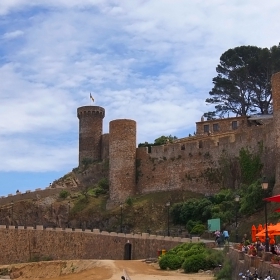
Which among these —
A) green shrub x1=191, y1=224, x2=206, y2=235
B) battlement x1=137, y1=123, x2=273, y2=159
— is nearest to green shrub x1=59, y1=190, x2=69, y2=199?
A: battlement x1=137, y1=123, x2=273, y2=159

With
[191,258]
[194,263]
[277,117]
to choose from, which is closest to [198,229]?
[277,117]

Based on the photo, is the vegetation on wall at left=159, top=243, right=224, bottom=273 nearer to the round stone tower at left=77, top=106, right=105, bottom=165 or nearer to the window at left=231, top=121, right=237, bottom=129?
the window at left=231, top=121, right=237, bottom=129

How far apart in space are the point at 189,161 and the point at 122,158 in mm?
7258

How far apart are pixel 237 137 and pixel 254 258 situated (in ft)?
95.1

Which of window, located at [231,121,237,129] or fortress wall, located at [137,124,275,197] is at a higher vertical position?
window, located at [231,121,237,129]

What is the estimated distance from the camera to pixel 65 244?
170ft

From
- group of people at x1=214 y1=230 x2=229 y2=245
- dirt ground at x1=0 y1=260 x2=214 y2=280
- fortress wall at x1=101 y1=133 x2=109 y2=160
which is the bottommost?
dirt ground at x1=0 y1=260 x2=214 y2=280

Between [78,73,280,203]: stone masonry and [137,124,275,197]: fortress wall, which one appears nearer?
[137,124,275,197]: fortress wall

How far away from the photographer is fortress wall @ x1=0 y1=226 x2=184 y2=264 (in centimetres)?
4589

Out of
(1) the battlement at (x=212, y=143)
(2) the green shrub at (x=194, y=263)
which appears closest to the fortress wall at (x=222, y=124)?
(1) the battlement at (x=212, y=143)

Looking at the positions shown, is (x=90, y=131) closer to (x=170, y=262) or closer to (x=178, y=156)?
(x=178, y=156)

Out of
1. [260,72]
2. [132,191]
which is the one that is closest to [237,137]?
[132,191]

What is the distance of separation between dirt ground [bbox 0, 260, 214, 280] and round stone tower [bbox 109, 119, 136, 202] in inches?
593

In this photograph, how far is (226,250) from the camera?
3206 cm
